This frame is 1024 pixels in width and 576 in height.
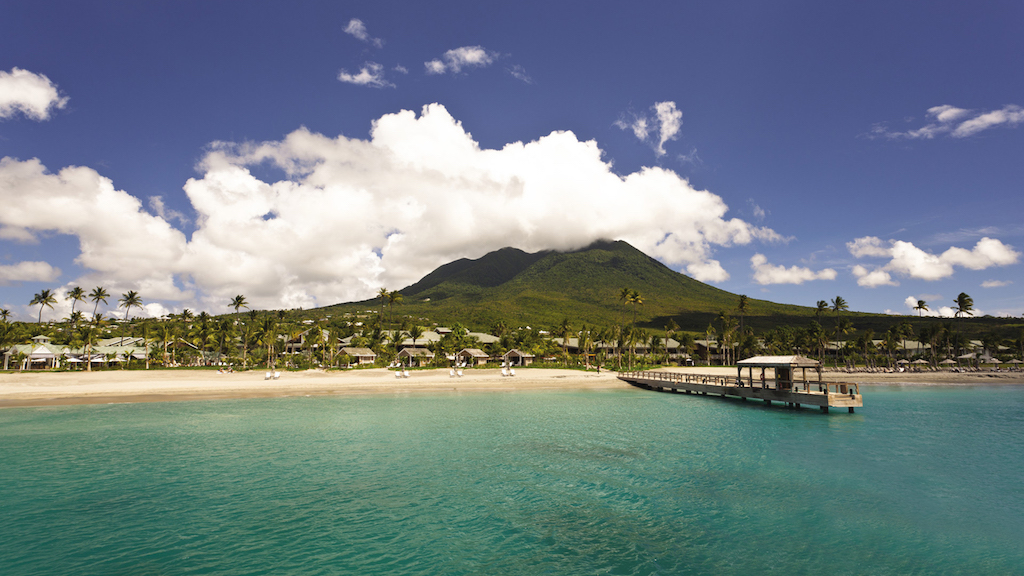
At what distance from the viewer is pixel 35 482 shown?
1755 cm

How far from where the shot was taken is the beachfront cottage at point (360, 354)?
8426cm

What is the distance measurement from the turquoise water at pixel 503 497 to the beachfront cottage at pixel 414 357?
54.3m

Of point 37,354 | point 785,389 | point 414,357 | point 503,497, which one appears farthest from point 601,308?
point 503,497

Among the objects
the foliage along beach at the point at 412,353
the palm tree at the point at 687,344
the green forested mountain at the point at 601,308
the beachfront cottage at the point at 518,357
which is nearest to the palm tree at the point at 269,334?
the foliage along beach at the point at 412,353

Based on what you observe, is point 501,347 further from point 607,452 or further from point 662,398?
point 607,452

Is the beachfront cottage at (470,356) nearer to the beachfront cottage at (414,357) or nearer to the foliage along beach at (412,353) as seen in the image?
the foliage along beach at (412,353)

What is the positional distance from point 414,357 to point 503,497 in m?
74.9

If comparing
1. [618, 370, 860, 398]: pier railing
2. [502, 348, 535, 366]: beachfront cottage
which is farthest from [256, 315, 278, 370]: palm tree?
[618, 370, 860, 398]: pier railing

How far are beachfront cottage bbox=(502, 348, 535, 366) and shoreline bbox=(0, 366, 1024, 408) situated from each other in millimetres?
17145

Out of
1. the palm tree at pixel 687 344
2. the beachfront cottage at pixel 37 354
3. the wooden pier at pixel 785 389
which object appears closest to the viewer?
the wooden pier at pixel 785 389

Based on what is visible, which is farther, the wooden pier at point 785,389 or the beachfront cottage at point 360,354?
the beachfront cottage at point 360,354

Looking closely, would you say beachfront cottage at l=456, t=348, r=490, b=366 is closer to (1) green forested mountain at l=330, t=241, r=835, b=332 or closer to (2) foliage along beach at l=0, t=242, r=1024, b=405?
(2) foliage along beach at l=0, t=242, r=1024, b=405

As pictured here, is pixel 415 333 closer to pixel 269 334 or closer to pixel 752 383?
pixel 269 334

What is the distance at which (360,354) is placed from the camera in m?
84.4
